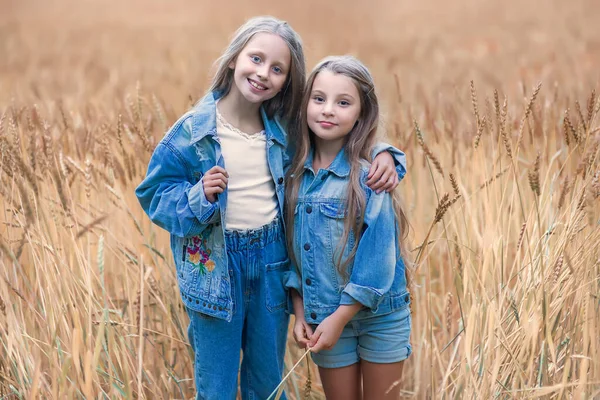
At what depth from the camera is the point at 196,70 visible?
5.63 m

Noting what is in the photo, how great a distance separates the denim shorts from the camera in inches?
71.4

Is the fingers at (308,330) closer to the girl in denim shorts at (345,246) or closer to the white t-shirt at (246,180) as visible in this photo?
the girl in denim shorts at (345,246)

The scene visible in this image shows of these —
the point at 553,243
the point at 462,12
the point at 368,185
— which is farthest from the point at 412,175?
the point at 462,12

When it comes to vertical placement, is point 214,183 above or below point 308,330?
above

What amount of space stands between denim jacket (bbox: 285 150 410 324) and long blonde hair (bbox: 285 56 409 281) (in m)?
0.02

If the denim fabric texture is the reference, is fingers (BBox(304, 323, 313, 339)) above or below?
below

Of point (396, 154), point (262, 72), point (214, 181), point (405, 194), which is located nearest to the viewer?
point (214, 181)

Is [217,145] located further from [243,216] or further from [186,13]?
[186,13]

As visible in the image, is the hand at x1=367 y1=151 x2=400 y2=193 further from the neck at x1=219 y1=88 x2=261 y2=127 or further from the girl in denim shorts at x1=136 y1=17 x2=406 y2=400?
the neck at x1=219 y1=88 x2=261 y2=127

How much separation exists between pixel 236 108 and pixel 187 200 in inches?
12.0

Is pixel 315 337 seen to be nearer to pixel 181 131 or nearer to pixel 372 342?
pixel 372 342

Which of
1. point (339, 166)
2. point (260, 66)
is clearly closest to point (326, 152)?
point (339, 166)

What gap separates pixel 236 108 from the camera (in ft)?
6.12

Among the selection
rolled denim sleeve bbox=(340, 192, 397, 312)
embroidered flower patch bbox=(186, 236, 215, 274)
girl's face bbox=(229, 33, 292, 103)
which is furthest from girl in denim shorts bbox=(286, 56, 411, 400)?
embroidered flower patch bbox=(186, 236, 215, 274)
